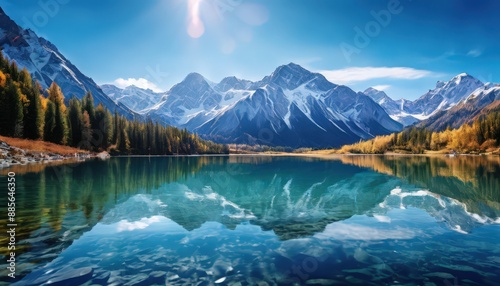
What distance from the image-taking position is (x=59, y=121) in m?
111

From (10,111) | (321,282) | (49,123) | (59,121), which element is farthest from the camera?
(59,121)

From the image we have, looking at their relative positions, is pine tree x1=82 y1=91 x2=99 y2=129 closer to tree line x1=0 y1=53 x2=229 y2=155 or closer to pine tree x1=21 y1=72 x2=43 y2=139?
tree line x1=0 y1=53 x2=229 y2=155

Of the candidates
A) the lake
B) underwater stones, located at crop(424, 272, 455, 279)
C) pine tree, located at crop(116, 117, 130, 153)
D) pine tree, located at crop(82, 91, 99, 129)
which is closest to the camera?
underwater stones, located at crop(424, 272, 455, 279)

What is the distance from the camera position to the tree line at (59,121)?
93000 millimetres

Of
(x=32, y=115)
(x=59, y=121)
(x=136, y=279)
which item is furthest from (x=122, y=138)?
(x=136, y=279)

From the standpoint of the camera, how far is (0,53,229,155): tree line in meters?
93.0

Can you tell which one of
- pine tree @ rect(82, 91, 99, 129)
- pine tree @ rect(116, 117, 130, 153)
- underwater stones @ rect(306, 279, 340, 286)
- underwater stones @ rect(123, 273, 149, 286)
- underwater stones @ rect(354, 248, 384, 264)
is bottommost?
underwater stones @ rect(354, 248, 384, 264)

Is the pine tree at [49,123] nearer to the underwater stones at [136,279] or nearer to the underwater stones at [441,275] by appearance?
the underwater stones at [136,279]

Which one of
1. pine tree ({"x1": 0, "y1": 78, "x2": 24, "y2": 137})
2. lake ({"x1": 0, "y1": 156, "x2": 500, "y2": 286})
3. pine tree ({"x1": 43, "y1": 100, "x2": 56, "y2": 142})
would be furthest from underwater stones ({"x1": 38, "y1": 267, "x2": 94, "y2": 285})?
pine tree ({"x1": 43, "y1": 100, "x2": 56, "y2": 142})

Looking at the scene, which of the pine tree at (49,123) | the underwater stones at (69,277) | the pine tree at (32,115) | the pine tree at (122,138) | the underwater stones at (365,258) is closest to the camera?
the underwater stones at (69,277)

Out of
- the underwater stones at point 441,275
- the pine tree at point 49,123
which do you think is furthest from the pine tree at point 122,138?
the underwater stones at point 441,275

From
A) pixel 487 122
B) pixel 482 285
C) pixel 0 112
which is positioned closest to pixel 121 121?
pixel 0 112

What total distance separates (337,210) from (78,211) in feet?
68.5

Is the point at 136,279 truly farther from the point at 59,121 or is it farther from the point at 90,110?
the point at 90,110
